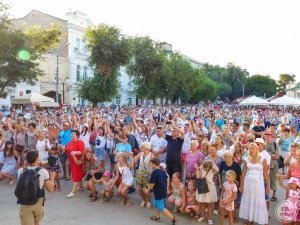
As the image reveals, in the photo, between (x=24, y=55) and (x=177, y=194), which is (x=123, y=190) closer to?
Answer: (x=177, y=194)

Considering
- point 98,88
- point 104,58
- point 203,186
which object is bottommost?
point 203,186

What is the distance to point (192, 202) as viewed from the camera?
7.07 metres

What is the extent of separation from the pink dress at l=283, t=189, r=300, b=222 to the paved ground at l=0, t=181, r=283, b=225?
83 centimetres

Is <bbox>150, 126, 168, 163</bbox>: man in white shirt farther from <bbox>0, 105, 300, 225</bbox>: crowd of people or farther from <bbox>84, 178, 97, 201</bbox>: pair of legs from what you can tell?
<bbox>84, 178, 97, 201</bbox>: pair of legs

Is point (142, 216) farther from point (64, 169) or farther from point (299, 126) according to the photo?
point (299, 126)

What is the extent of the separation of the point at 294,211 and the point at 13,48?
1946 centimetres

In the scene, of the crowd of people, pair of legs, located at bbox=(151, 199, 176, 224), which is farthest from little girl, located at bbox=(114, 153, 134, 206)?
pair of legs, located at bbox=(151, 199, 176, 224)

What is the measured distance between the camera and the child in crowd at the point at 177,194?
7148 millimetres

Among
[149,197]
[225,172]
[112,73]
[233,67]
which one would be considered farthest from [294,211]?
[233,67]

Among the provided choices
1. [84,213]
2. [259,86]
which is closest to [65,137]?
[84,213]

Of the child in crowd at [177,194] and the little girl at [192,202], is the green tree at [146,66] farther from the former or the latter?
the little girl at [192,202]

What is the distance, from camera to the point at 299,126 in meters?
18.0

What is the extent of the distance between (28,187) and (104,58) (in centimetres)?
2878

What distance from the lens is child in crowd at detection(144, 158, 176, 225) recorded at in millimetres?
6699
